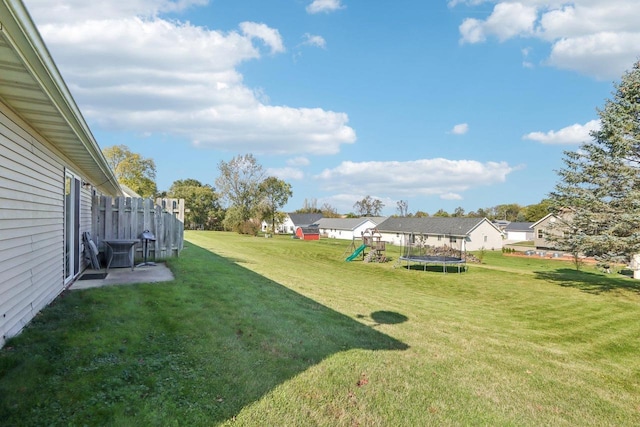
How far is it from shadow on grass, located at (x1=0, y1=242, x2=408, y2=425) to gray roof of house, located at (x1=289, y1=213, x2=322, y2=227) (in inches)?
2502

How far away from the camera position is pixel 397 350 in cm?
472

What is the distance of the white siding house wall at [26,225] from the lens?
3.81 meters

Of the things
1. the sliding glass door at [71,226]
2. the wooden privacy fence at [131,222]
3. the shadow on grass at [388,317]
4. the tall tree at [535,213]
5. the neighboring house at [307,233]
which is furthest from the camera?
the tall tree at [535,213]

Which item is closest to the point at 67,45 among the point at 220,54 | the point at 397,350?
the point at 220,54

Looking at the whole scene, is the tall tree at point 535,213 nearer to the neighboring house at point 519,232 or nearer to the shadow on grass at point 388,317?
the neighboring house at point 519,232

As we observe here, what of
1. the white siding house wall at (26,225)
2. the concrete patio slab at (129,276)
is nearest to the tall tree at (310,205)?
the concrete patio slab at (129,276)

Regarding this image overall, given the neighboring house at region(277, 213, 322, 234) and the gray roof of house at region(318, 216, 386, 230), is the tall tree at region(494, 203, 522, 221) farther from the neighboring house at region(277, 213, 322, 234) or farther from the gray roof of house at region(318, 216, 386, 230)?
the neighboring house at region(277, 213, 322, 234)

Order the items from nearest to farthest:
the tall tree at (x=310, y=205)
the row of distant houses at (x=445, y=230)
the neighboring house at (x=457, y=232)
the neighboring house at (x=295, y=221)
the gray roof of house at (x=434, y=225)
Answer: the neighboring house at (x=457, y=232), the row of distant houses at (x=445, y=230), the gray roof of house at (x=434, y=225), the neighboring house at (x=295, y=221), the tall tree at (x=310, y=205)

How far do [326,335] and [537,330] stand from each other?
4.51 meters

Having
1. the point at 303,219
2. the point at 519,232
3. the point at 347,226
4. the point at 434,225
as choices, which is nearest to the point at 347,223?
the point at 347,226

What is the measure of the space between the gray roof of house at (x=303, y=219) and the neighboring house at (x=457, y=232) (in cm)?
2684

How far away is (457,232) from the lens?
40.0 m

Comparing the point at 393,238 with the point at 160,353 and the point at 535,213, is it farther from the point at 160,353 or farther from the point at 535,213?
the point at 160,353

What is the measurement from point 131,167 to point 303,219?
33511 mm
